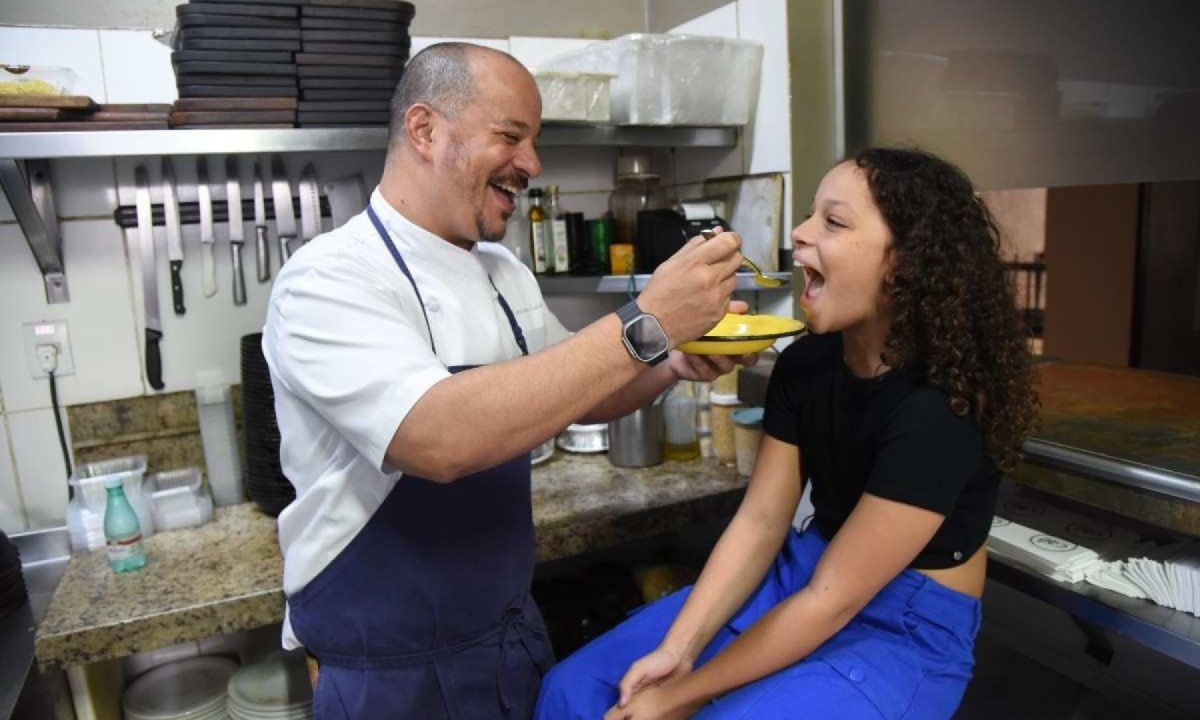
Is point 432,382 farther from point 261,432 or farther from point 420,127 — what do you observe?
point 261,432

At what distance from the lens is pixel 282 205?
210 centimetres

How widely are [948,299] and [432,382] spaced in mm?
775

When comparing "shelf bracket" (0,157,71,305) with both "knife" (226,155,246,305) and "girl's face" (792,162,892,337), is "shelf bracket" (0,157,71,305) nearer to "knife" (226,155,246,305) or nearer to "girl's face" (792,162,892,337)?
"knife" (226,155,246,305)

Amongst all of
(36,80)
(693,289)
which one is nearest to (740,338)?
(693,289)

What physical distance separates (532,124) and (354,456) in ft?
1.98

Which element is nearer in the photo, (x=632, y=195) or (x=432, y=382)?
(x=432, y=382)

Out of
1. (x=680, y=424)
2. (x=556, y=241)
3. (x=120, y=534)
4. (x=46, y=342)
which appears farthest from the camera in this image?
(x=556, y=241)

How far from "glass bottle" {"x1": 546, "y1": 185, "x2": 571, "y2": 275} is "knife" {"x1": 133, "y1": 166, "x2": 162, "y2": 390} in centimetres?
103

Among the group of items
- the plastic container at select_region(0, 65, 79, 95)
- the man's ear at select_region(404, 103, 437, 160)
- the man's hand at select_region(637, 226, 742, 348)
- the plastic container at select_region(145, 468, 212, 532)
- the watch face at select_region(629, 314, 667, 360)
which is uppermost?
the plastic container at select_region(0, 65, 79, 95)

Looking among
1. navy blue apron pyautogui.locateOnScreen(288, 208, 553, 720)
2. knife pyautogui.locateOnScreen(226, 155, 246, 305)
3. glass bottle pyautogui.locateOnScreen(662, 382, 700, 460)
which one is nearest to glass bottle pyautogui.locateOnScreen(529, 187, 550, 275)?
glass bottle pyautogui.locateOnScreen(662, 382, 700, 460)

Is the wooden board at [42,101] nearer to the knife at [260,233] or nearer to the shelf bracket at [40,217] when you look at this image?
the shelf bracket at [40,217]

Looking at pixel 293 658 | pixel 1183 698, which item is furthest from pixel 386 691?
pixel 1183 698

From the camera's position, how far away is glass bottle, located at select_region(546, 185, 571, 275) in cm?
238

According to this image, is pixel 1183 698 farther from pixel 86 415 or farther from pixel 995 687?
pixel 86 415
